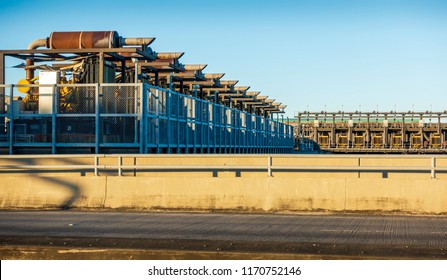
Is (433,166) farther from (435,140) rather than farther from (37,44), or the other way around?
(435,140)

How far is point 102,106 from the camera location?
95.5ft

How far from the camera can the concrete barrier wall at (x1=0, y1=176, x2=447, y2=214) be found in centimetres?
1980

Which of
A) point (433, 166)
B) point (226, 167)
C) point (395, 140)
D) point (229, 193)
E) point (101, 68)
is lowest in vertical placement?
point (229, 193)

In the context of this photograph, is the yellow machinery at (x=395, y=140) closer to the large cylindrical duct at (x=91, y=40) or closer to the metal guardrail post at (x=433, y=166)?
the large cylindrical duct at (x=91, y=40)

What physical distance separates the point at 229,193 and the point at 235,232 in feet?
17.1

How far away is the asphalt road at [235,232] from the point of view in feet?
41.5

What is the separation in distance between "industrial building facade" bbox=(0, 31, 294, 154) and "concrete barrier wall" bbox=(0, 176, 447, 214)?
285 inches

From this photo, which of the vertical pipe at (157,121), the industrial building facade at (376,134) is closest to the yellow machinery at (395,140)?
the industrial building facade at (376,134)

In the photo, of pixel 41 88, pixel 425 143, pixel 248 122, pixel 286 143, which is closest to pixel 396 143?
pixel 425 143

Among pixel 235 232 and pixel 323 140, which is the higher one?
pixel 323 140

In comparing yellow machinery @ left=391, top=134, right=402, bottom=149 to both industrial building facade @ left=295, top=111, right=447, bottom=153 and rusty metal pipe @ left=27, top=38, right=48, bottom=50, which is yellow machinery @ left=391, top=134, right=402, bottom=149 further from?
rusty metal pipe @ left=27, top=38, right=48, bottom=50

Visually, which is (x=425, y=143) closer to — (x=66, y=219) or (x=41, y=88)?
(x=41, y=88)

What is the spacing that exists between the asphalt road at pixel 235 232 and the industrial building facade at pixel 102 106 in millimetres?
8840

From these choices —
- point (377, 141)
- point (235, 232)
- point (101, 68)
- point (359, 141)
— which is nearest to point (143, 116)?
point (101, 68)
